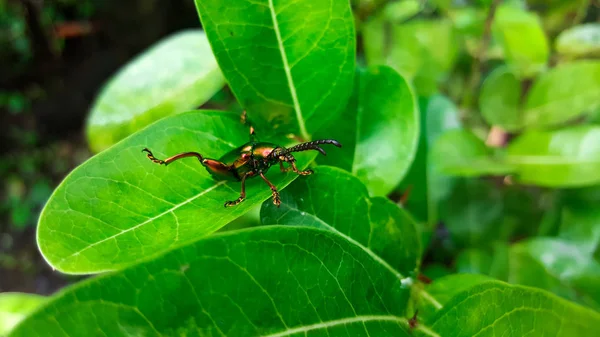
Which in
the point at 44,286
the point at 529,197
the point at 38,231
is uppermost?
the point at 38,231

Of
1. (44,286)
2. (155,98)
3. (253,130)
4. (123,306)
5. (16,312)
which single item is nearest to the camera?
(123,306)

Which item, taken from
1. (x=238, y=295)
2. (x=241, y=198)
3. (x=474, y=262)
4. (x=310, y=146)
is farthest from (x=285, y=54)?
(x=474, y=262)

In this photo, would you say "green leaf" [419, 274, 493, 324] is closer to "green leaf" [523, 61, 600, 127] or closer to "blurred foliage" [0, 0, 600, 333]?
"blurred foliage" [0, 0, 600, 333]

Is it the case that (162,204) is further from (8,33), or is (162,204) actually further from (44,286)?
(8,33)

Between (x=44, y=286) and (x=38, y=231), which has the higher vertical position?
(x=38, y=231)

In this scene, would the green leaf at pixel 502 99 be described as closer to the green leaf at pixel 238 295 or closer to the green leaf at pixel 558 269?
the green leaf at pixel 558 269

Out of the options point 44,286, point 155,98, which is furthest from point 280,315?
point 44,286
